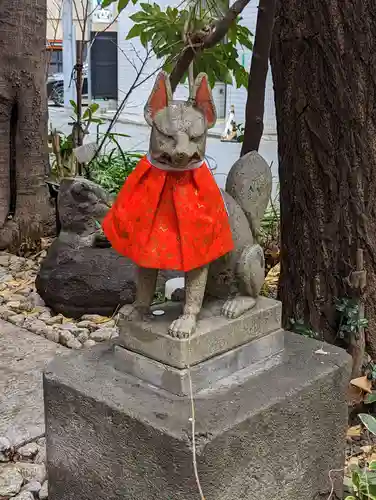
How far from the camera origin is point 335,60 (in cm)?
241

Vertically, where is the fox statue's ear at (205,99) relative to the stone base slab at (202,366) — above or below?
above

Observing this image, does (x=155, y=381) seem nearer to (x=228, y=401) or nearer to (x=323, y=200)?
(x=228, y=401)

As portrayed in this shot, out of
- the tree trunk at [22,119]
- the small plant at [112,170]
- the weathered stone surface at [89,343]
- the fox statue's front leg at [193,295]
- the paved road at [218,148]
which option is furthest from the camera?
the paved road at [218,148]

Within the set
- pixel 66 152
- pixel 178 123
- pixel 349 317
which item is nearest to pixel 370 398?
pixel 349 317

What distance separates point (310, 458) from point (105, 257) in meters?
2.04

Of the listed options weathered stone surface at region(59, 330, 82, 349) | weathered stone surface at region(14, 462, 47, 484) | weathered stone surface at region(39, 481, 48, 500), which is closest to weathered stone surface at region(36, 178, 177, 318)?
weathered stone surface at region(59, 330, 82, 349)

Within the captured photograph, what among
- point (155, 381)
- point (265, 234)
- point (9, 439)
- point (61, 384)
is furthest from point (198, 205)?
point (265, 234)

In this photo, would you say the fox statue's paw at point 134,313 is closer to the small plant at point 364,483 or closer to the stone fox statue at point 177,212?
the stone fox statue at point 177,212

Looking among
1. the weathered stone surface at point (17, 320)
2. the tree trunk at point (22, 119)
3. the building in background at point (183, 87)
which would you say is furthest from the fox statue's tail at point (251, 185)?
the building in background at point (183, 87)

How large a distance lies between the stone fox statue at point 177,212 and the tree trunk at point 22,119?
327 cm

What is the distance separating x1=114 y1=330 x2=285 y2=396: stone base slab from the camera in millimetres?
1624

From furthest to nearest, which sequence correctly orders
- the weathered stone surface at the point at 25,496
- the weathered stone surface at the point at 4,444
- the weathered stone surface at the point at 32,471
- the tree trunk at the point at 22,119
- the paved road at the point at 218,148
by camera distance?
the paved road at the point at 218,148 < the tree trunk at the point at 22,119 < the weathered stone surface at the point at 4,444 < the weathered stone surface at the point at 32,471 < the weathered stone surface at the point at 25,496

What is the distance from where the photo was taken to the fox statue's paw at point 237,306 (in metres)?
1.72

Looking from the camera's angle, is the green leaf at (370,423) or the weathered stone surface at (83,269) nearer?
the green leaf at (370,423)
